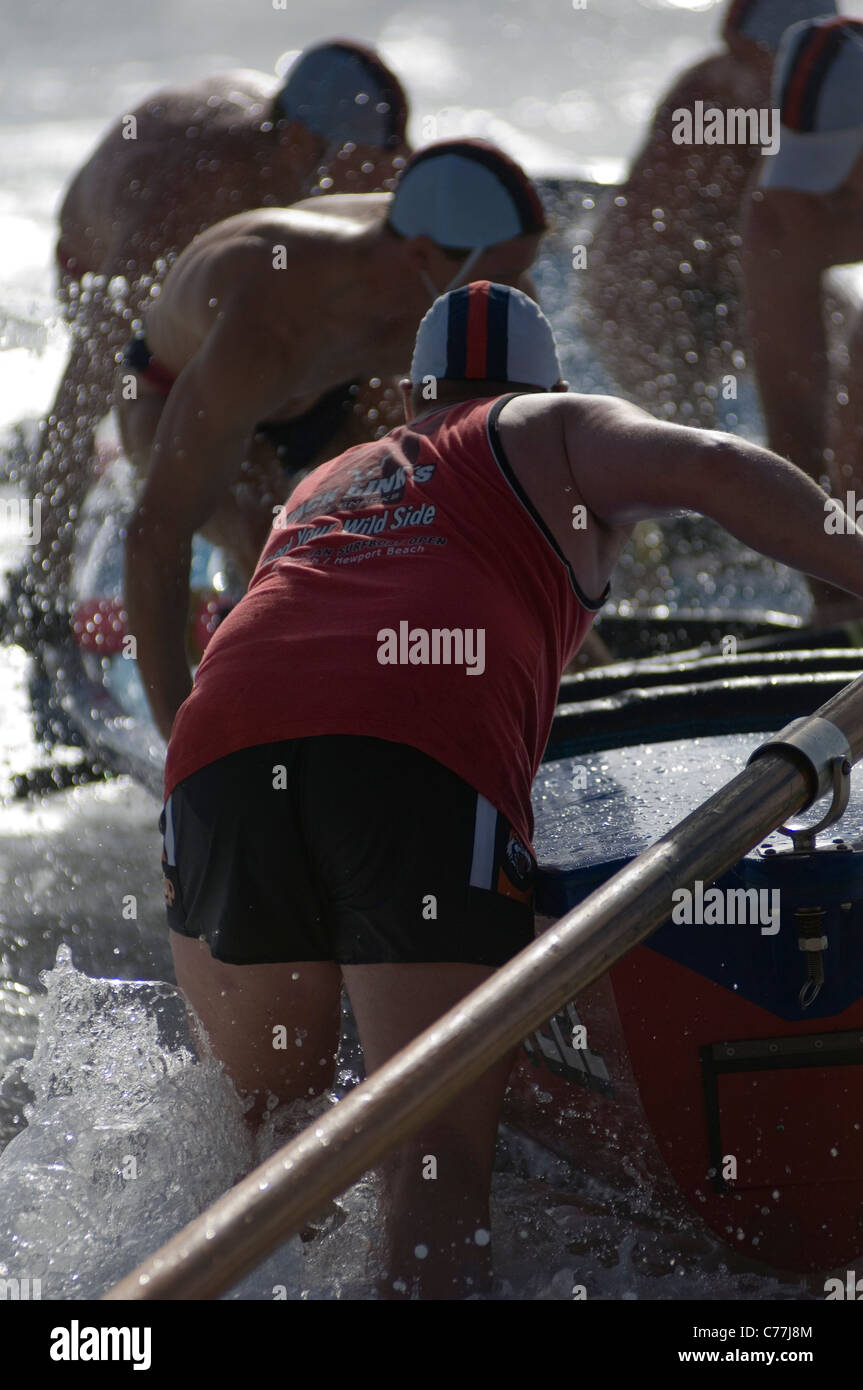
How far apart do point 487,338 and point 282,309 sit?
0.95 m

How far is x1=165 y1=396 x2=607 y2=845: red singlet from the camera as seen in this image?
1.45 meters

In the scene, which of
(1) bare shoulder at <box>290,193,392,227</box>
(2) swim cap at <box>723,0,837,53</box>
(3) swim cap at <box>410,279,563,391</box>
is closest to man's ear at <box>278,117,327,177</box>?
(1) bare shoulder at <box>290,193,392,227</box>

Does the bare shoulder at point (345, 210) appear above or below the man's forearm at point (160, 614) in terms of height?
above

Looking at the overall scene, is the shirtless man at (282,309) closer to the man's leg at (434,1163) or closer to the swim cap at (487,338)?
the swim cap at (487,338)

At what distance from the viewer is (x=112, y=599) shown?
393 cm

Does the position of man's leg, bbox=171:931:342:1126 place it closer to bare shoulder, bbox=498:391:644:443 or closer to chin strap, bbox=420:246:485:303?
bare shoulder, bbox=498:391:644:443

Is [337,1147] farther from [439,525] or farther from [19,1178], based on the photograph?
[19,1178]

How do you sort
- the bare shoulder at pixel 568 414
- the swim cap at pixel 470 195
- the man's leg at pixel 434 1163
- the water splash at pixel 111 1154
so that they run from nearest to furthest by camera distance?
the man's leg at pixel 434 1163 → the bare shoulder at pixel 568 414 → the water splash at pixel 111 1154 → the swim cap at pixel 470 195

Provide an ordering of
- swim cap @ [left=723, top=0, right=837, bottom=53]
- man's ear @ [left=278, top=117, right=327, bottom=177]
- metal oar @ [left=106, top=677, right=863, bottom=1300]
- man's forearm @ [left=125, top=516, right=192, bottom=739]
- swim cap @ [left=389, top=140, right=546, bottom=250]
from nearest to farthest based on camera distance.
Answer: metal oar @ [left=106, top=677, right=863, bottom=1300]
swim cap @ [left=389, top=140, right=546, bottom=250]
man's forearm @ [left=125, top=516, right=192, bottom=739]
man's ear @ [left=278, top=117, right=327, bottom=177]
swim cap @ [left=723, top=0, right=837, bottom=53]

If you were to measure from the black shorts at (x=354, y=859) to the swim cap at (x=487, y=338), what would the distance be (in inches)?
23.3

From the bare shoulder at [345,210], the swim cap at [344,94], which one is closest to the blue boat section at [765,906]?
the bare shoulder at [345,210]

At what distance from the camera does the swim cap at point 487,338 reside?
173 cm
